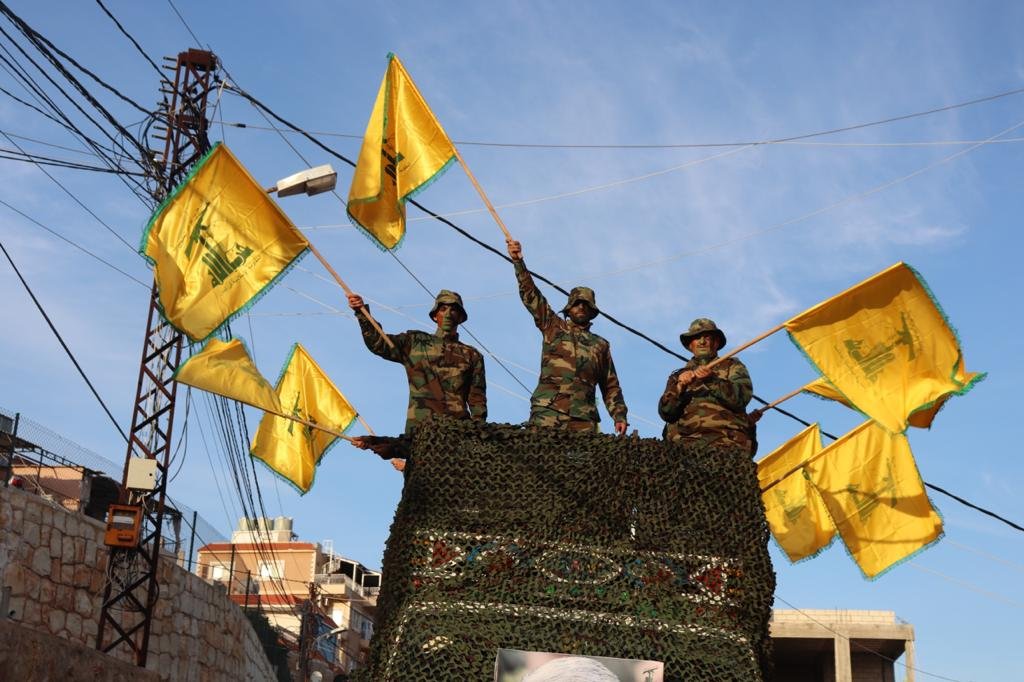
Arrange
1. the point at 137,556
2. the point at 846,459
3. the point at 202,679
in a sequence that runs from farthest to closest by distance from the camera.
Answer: the point at 202,679 → the point at 137,556 → the point at 846,459

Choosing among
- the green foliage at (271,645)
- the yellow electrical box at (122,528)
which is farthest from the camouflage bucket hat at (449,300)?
the green foliage at (271,645)

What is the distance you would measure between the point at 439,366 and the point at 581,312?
3.24 ft

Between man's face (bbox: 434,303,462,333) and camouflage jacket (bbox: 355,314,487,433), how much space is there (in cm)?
10

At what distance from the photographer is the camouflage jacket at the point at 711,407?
691cm

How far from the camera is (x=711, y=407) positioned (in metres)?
6.95

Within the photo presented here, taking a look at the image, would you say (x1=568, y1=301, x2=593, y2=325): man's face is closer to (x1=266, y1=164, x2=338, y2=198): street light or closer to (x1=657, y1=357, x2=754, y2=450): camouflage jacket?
(x1=657, y1=357, x2=754, y2=450): camouflage jacket

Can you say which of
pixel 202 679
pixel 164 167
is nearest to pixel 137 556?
pixel 202 679

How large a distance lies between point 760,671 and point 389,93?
523cm

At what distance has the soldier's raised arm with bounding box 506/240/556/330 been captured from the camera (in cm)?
729

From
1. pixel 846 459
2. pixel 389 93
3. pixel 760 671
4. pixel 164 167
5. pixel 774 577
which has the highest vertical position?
pixel 164 167

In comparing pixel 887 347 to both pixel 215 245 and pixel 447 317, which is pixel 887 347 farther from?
pixel 215 245

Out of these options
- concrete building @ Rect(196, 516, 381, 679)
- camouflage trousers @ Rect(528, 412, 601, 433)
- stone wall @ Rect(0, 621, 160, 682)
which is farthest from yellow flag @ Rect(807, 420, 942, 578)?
concrete building @ Rect(196, 516, 381, 679)

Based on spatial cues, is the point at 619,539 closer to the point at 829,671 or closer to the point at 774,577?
the point at 774,577

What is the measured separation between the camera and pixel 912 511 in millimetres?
8883
